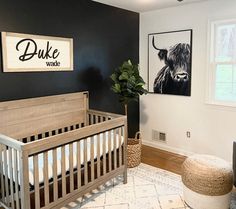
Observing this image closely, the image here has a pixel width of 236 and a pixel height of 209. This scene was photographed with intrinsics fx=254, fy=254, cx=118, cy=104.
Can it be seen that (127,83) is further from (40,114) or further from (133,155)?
(40,114)

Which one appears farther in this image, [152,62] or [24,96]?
[152,62]

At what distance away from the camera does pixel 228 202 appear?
243cm

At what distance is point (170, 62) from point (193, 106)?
772mm

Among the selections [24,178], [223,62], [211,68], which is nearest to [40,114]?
[24,178]

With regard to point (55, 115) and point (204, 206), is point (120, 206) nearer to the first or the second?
point (204, 206)

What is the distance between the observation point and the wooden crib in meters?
2.11

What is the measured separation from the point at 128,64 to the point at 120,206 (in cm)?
179

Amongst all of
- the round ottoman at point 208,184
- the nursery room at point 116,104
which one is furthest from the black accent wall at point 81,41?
the round ottoman at point 208,184

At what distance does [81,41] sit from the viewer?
135 inches

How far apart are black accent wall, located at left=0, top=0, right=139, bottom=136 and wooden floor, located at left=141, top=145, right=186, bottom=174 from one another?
1.60 ft

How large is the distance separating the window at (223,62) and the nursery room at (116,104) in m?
0.01

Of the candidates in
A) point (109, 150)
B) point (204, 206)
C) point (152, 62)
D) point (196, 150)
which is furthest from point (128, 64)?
point (204, 206)

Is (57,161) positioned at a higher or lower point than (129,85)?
lower

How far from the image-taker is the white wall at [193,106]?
11.5ft
